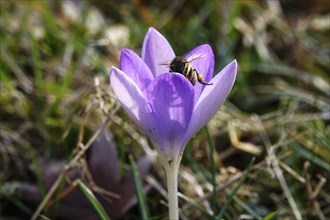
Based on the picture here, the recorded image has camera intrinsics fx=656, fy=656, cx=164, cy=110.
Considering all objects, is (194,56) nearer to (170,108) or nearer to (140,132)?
(170,108)

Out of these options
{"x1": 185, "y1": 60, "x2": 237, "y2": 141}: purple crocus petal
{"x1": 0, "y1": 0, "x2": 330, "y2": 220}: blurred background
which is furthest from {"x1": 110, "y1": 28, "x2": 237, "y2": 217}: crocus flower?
→ {"x1": 0, "y1": 0, "x2": 330, "y2": 220}: blurred background

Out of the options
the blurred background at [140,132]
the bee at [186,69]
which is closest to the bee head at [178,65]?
the bee at [186,69]

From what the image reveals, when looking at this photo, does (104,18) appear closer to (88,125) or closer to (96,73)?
(96,73)

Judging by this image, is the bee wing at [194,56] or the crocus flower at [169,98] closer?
the crocus flower at [169,98]

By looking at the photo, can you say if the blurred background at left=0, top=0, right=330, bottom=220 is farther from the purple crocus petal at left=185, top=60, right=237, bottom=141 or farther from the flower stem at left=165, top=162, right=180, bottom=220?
the purple crocus petal at left=185, top=60, right=237, bottom=141

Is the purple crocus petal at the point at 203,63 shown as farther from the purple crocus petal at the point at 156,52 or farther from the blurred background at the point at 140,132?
the blurred background at the point at 140,132

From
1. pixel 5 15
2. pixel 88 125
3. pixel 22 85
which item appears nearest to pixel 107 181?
pixel 88 125
